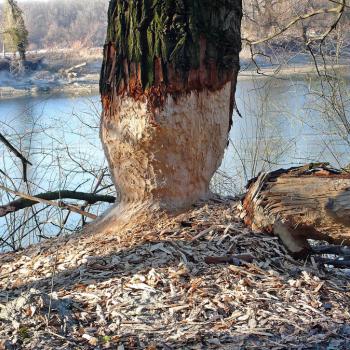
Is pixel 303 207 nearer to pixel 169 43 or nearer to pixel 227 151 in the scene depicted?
pixel 169 43

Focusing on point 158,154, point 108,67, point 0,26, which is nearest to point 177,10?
point 108,67

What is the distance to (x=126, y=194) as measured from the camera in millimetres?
3967

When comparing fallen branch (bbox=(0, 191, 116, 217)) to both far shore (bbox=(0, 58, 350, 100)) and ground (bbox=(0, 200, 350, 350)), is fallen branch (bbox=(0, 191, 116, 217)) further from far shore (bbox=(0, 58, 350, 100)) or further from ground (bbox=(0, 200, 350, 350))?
far shore (bbox=(0, 58, 350, 100))

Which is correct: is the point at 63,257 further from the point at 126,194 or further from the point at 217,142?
the point at 217,142

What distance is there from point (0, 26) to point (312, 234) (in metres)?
7.02

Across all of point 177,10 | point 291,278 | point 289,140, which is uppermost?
point 177,10

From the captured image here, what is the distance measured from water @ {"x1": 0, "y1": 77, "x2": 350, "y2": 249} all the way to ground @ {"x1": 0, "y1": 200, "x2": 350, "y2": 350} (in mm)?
3375

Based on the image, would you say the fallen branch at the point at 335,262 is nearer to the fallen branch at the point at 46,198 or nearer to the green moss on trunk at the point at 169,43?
the green moss on trunk at the point at 169,43

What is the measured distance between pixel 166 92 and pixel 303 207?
110 cm

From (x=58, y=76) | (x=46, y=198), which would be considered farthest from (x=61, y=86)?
(x=46, y=198)

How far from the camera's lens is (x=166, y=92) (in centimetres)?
363

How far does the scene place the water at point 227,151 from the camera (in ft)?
Answer: 25.4

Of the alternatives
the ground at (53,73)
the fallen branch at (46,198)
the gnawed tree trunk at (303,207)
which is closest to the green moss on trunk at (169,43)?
the gnawed tree trunk at (303,207)

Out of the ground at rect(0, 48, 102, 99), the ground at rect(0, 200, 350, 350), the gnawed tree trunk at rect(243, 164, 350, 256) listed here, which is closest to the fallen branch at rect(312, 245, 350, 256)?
the gnawed tree trunk at rect(243, 164, 350, 256)
